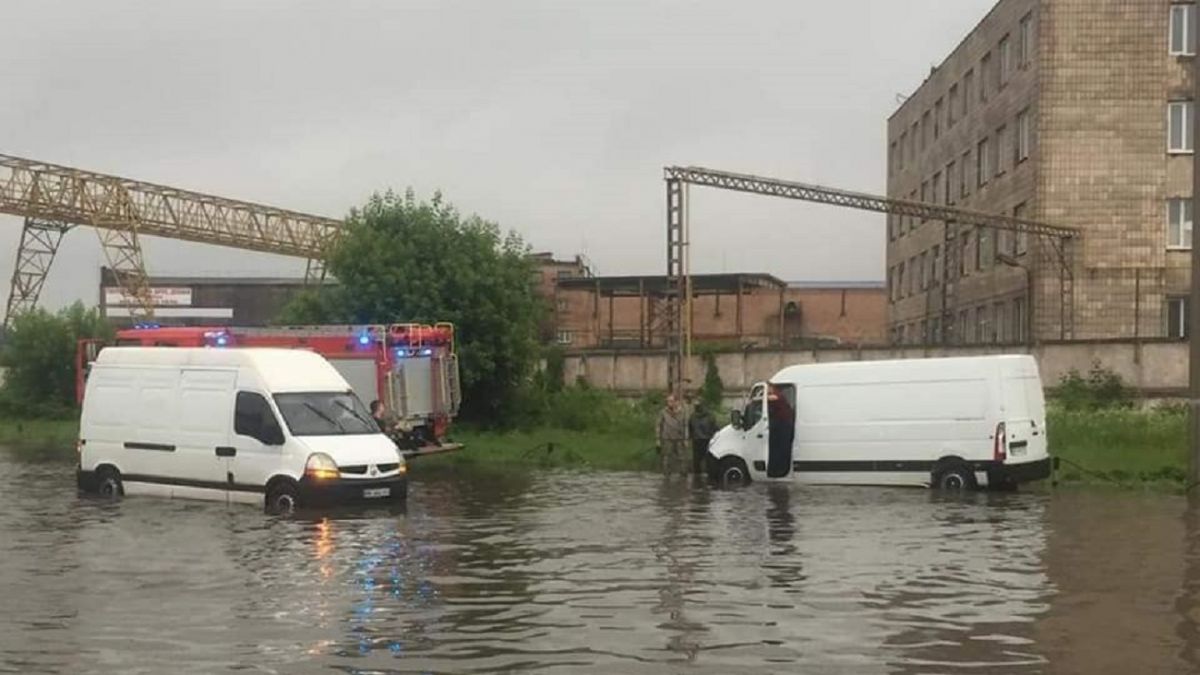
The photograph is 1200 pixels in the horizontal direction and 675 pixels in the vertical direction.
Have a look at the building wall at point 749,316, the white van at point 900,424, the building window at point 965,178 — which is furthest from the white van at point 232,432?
the building wall at point 749,316

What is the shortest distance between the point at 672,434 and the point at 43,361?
108 feet

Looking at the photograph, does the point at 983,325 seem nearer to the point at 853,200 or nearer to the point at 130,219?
the point at 853,200

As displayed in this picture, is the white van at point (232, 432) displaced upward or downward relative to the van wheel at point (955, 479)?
upward

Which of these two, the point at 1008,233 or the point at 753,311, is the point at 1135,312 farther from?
the point at 753,311

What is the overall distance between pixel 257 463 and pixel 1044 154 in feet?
106

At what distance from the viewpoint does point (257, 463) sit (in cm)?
2061

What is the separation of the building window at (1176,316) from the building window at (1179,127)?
4621 mm

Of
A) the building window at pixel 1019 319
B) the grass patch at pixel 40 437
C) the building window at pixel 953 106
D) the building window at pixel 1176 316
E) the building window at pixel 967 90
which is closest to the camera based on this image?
the grass patch at pixel 40 437

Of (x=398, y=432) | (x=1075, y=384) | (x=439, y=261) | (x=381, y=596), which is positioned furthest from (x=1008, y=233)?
(x=381, y=596)

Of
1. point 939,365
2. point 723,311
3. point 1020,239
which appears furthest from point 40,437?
point 723,311

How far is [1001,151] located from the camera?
169 feet

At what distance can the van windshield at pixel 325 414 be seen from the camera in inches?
813

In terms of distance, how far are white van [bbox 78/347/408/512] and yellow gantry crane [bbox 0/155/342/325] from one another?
1270 inches

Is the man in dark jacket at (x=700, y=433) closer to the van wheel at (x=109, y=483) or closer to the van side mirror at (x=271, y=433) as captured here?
the van side mirror at (x=271, y=433)
